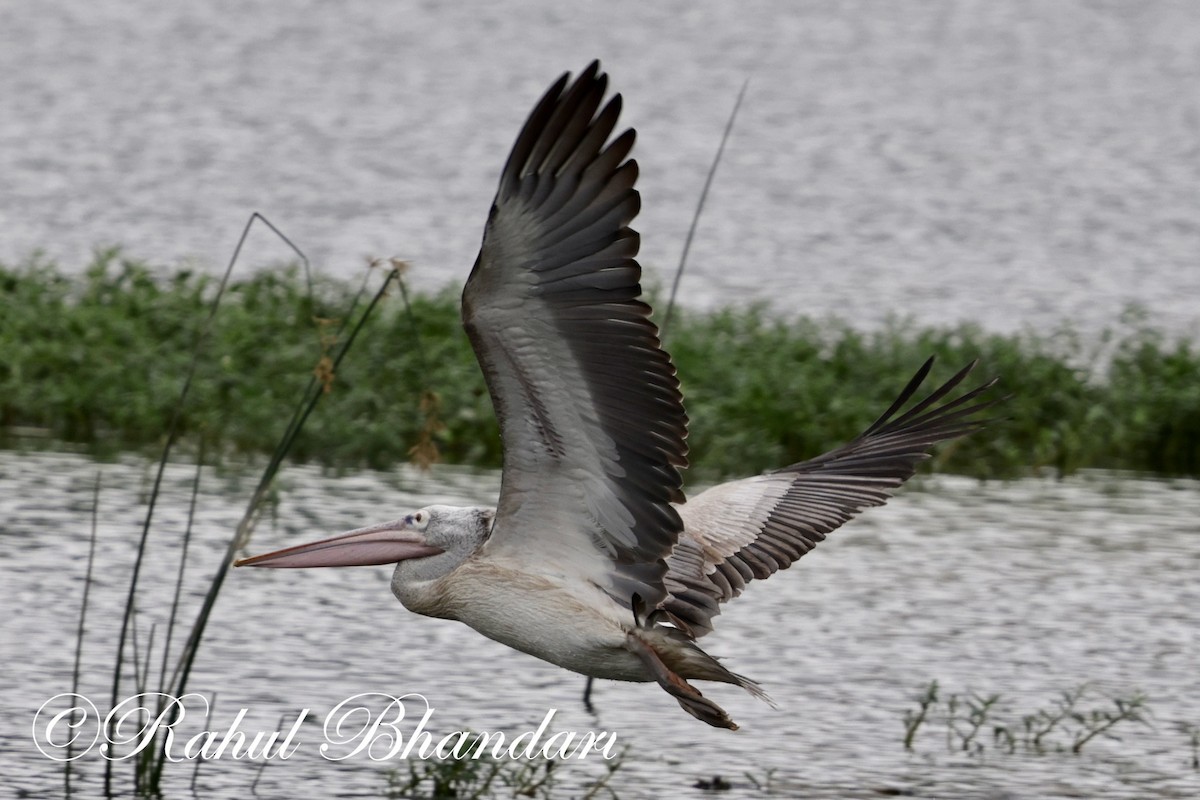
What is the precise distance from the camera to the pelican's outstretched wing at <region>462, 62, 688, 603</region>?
5508mm

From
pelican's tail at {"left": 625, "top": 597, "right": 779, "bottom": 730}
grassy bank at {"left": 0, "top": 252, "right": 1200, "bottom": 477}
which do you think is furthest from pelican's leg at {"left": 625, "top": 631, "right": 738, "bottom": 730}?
grassy bank at {"left": 0, "top": 252, "right": 1200, "bottom": 477}

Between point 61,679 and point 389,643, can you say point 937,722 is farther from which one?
point 61,679

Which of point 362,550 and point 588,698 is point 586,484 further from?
point 588,698

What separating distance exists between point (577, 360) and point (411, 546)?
3.54ft

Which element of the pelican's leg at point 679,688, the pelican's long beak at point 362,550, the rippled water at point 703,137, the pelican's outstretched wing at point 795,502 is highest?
A: the rippled water at point 703,137

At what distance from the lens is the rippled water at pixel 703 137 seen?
18109mm

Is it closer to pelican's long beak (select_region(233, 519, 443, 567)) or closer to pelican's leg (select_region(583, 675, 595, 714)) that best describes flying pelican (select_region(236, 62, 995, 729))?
pelican's long beak (select_region(233, 519, 443, 567))

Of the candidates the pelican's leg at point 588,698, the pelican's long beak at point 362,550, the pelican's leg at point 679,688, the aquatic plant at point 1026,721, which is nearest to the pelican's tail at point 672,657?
the pelican's leg at point 679,688

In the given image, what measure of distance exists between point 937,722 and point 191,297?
19.0 feet

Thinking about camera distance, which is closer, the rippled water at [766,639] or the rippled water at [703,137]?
the rippled water at [766,639]

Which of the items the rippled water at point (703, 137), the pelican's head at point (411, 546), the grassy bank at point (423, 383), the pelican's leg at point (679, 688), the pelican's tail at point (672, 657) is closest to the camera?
the pelican's leg at point (679, 688)

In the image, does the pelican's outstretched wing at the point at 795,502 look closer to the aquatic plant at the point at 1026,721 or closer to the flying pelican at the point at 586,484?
the flying pelican at the point at 586,484

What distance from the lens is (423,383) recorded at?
39.0ft

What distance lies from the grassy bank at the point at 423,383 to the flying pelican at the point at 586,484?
4.05 meters
